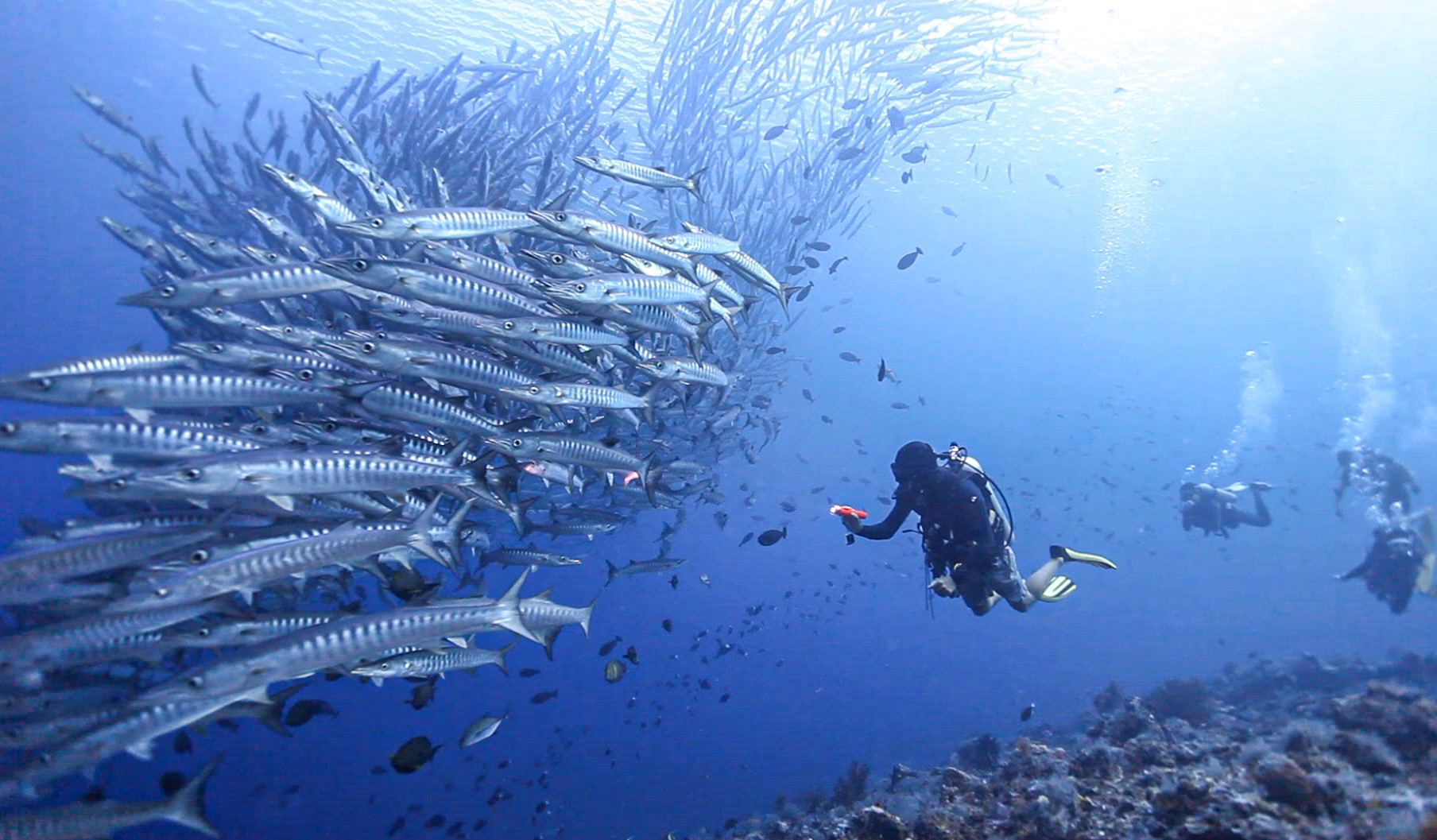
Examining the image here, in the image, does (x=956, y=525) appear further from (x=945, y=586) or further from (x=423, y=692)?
(x=423, y=692)

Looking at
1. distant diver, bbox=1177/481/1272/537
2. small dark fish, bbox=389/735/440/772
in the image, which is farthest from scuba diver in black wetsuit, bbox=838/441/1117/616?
distant diver, bbox=1177/481/1272/537

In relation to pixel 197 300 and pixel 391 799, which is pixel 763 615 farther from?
pixel 197 300

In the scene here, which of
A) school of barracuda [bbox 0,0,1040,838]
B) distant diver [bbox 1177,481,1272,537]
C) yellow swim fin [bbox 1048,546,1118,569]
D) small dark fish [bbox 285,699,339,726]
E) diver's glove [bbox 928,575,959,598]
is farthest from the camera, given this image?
distant diver [bbox 1177,481,1272,537]

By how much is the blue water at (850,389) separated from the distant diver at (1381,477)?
27.2 feet

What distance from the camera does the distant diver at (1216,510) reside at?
1591 cm

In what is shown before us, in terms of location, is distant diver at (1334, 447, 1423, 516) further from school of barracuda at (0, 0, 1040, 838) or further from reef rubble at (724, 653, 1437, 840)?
school of barracuda at (0, 0, 1040, 838)

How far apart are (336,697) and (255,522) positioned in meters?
30.5

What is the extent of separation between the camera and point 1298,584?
7562 centimetres

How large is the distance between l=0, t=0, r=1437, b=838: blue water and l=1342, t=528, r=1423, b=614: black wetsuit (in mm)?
10719

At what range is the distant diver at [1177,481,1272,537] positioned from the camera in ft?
52.2

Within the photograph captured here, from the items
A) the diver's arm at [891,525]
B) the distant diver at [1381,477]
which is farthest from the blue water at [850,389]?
the diver's arm at [891,525]

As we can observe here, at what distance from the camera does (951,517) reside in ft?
23.8

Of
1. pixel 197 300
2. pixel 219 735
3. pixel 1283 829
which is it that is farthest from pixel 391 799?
pixel 1283 829

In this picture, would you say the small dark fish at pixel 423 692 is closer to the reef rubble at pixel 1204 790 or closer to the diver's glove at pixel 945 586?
the reef rubble at pixel 1204 790
